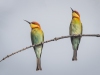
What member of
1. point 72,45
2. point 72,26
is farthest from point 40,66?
point 72,26

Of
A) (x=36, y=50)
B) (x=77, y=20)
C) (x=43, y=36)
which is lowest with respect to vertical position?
(x=36, y=50)

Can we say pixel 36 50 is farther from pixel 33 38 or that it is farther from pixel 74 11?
pixel 74 11

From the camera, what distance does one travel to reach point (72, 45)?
325 centimetres

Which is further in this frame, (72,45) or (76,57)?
(72,45)

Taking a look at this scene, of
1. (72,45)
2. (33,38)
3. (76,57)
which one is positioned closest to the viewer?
(76,57)

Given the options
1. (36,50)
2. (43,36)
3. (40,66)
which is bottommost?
(40,66)

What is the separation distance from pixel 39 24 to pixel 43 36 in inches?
7.2

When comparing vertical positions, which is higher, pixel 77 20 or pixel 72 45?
pixel 77 20

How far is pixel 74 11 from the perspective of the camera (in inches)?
131

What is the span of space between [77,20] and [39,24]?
1.77ft

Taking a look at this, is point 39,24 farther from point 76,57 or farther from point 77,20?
point 76,57

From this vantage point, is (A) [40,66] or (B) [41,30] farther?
(B) [41,30]

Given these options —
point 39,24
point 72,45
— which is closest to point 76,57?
point 72,45

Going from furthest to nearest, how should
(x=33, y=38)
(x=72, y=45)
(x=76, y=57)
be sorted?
1. (x=33, y=38)
2. (x=72, y=45)
3. (x=76, y=57)
